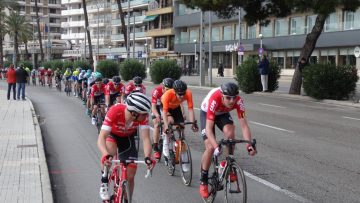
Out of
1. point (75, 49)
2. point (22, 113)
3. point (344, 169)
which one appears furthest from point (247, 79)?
point (75, 49)

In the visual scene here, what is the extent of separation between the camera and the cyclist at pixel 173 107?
334 inches

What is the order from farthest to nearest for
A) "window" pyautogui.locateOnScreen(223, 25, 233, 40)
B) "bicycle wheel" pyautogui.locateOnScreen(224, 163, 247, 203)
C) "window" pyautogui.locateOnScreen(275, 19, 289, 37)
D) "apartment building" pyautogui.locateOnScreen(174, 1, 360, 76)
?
"window" pyautogui.locateOnScreen(223, 25, 233, 40), "window" pyautogui.locateOnScreen(275, 19, 289, 37), "apartment building" pyautogui.locateOnScreen(174, 1, 360, 76), "bicycle wheel" pyautogui.locateOnScreen(224, 163, 247, 203)

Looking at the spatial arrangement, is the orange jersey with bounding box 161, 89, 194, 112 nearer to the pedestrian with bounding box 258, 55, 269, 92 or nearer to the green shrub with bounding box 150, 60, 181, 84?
the pedestrian with bounding box 258, 55, 269, 92

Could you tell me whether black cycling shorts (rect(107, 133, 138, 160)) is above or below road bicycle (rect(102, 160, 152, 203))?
above

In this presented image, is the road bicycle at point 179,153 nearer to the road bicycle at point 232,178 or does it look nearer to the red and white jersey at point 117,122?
the road bicycle at point 232,178

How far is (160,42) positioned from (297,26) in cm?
3448

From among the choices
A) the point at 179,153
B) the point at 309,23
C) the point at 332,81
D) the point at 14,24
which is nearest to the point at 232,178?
the point at 179,153

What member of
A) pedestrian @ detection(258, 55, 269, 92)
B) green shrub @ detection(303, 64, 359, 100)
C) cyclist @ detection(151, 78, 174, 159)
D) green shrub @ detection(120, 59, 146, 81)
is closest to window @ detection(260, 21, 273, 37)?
green shrub @ detection(120, 59, 146, 81)

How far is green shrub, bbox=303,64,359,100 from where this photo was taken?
24344 mm

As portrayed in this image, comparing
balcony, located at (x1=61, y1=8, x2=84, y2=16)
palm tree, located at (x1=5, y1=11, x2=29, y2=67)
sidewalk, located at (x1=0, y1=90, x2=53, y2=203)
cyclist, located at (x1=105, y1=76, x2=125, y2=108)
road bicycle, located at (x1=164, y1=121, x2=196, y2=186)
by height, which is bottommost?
sidewalk, located at (x1=0, y1=90, x2=53, y2=203)

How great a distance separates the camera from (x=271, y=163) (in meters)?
9.50

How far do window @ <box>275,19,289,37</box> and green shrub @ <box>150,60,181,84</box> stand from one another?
17.9 m

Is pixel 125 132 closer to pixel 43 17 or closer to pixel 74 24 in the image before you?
pixel 74 24

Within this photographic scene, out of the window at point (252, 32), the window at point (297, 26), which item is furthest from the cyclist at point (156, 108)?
the window at point (252, 32)
